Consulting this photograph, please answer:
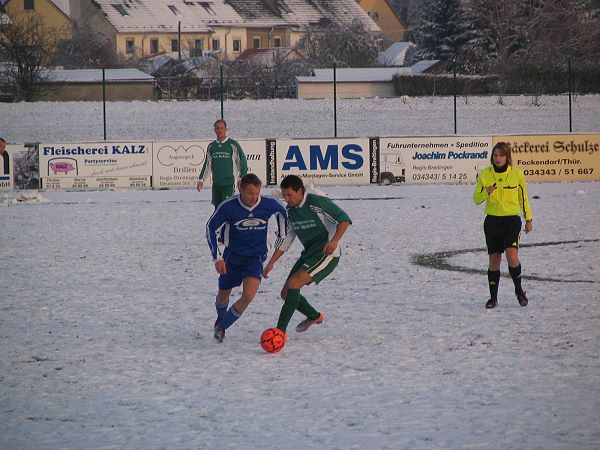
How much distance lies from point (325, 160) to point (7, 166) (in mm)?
7387

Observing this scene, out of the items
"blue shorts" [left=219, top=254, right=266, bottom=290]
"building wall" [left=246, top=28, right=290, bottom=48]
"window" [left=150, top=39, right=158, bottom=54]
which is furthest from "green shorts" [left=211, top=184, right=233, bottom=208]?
"building wall" [left=246, top=28, right=290, bottom=48]

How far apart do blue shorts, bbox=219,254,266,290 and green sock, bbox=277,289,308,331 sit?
314 mm

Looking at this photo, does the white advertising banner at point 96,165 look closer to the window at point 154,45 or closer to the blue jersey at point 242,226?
the blue jersey at point 242,226

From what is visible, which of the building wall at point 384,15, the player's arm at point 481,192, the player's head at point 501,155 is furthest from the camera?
the building wall at point 384,15

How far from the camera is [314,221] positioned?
9047 mm

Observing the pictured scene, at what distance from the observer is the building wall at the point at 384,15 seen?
10894 centimetres

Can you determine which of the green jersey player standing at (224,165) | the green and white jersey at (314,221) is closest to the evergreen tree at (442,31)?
the green jersey player standing at (224,165)

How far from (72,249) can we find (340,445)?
984 cm

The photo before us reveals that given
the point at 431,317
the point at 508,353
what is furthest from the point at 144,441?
the point at 431,317

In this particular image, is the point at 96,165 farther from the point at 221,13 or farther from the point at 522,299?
the point at 221,13

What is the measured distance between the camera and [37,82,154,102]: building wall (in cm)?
4196

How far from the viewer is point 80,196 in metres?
24.4

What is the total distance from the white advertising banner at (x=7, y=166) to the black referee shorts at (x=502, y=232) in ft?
55.4

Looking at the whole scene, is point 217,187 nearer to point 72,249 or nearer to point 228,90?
point 72,249
